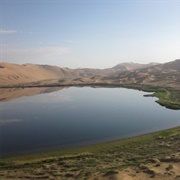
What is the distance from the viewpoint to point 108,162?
18.5 meters

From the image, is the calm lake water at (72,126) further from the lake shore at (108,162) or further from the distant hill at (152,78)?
the distant hill at (152,78)

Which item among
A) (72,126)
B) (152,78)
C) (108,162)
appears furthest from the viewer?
(152,78)

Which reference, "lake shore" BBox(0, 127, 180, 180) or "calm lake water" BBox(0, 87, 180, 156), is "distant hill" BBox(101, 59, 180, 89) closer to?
"calm lake water" BBox(0, 87, 180, 156)

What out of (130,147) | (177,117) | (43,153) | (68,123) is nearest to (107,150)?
(130,147)

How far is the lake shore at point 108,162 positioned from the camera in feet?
51.0

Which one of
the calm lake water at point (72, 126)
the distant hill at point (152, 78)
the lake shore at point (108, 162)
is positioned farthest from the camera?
the distant hill at point (152, 78)

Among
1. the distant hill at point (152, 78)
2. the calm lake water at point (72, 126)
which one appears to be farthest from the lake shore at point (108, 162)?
the distant hill at point (152, 78)

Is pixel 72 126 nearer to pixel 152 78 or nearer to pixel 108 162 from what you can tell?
pixel 108 162

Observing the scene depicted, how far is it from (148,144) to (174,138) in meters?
2.76

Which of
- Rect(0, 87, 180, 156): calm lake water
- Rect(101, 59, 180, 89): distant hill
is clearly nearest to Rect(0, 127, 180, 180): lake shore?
Rect(0, 87, 180, 156): calm lake water

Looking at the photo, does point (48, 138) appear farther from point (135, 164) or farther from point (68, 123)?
point (135, 164)

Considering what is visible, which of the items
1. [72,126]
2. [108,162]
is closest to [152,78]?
[72,126]

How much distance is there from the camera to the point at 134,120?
34312mm

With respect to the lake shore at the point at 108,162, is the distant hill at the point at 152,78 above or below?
above
